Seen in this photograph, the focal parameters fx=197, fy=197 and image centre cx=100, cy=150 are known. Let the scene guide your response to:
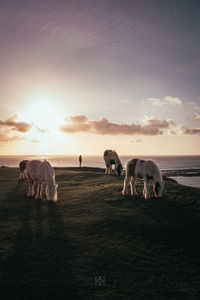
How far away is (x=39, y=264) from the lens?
20.0ft

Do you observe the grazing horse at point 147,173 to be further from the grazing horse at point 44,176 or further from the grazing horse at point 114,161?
the grazing horse at point 114,161

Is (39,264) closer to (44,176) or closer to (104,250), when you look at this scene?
(104,250)

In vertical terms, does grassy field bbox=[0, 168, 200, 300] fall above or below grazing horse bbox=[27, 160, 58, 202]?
below

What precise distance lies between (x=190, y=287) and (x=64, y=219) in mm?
6690

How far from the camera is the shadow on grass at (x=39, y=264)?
4.95m

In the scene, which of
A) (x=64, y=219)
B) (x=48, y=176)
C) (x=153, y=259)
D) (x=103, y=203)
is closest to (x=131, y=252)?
(x=153, y=259)

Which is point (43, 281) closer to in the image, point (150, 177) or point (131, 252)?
point (131, 252)

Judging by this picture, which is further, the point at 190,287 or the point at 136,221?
the point at 136,221

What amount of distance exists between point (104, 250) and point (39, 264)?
2196mm

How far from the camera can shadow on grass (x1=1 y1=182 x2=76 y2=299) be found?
4954mm

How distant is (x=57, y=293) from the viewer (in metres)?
4.89

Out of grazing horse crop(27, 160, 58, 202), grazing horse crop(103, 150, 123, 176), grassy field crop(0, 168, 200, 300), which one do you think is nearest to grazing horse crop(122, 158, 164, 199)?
grassy field crop(0, 168, 200, 300)

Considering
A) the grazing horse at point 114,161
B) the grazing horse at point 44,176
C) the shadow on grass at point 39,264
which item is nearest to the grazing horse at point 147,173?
the grazing horse at point 44,176

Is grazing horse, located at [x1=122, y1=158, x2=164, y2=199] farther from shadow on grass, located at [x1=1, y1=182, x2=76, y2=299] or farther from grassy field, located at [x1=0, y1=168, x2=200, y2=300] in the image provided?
shadow on grass, located at [x1=1, y1=182, x2=76, y2=299]
